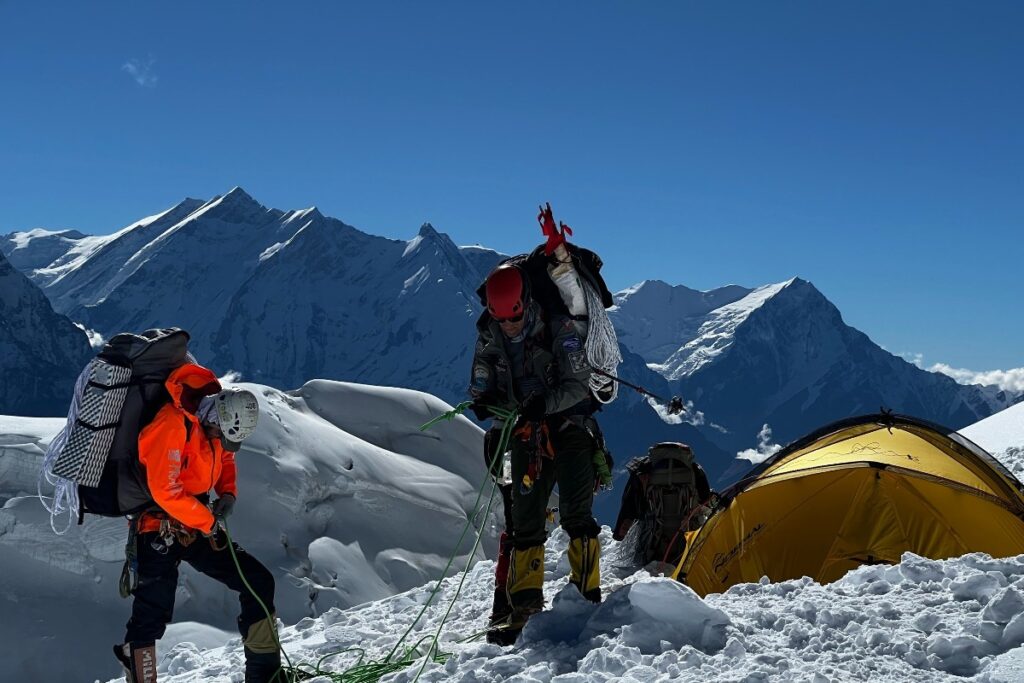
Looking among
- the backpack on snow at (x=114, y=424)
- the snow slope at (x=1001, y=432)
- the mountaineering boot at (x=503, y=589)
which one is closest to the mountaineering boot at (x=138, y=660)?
the backpack on snow at (x=114, y=424)

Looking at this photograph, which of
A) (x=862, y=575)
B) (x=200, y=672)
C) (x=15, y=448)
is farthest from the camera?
(x=15, y=448)

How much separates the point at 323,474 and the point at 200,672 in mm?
10492

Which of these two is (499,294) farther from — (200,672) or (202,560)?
(200,672)

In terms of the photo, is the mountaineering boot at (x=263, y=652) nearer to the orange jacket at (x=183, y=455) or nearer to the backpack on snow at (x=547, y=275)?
the orange jacket at (x=183, y=455)

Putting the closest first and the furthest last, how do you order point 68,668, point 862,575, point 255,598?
1. point 255,598
2. point 862,575
3. point 68,668

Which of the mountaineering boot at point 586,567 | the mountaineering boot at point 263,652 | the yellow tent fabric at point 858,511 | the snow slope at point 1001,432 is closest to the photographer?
the mountaineering boot at point 263,652

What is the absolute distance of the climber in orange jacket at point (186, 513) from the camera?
550cm

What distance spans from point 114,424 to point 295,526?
1169 cm

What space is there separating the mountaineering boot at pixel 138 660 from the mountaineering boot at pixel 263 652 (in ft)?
1.95

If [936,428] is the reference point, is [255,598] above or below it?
below

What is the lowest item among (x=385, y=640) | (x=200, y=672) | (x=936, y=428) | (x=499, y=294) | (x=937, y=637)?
(x=200, y=672)

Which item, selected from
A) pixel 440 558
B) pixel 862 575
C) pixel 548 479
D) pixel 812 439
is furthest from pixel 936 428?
pixel 440 558

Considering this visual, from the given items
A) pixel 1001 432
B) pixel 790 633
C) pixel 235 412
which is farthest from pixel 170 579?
pixel 1001 432

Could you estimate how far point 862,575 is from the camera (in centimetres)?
625
